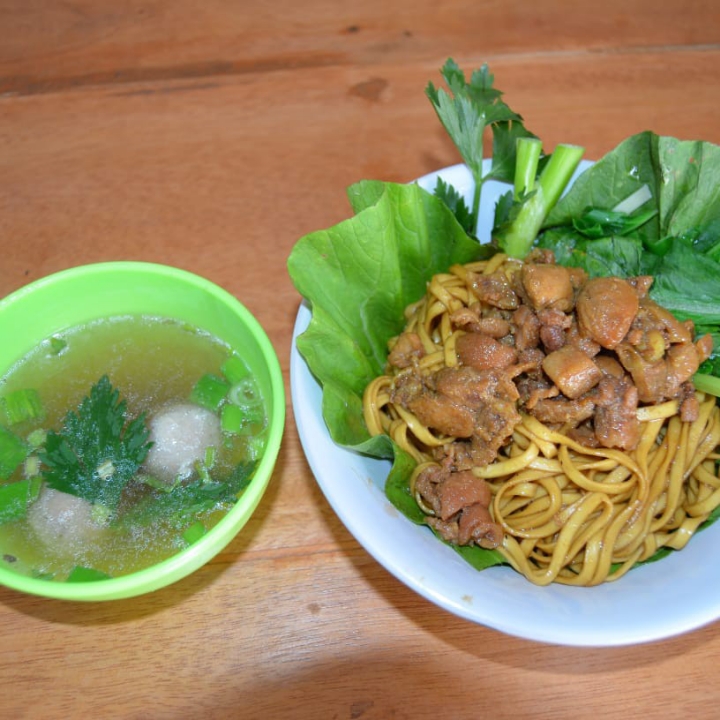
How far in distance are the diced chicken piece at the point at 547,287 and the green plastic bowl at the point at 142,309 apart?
0.79 m

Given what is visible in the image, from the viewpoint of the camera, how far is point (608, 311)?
6.37 feet

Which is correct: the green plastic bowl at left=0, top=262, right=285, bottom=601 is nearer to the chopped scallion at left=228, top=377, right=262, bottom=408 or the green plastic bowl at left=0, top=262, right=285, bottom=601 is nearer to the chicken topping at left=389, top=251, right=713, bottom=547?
the chopped scallion at left=228, top=377, right=262, bottom=408

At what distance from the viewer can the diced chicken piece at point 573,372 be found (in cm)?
192

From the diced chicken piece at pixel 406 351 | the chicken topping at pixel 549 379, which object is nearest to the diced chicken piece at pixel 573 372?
the chicken topping at pixel 549 379

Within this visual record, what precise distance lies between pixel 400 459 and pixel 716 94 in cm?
255

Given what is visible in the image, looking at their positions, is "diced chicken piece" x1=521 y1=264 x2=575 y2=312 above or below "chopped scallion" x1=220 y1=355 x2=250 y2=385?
above

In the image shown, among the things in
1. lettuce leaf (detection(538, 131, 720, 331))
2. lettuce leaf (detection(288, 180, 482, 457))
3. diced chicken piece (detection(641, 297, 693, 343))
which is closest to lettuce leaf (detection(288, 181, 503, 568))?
lettuce leaf (detection(288, 180, 482, 457))

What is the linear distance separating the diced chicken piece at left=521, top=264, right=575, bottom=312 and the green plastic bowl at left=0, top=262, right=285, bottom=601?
2.60 feet

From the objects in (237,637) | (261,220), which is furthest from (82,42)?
(237,637)

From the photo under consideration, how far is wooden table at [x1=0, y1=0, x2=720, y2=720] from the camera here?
2.03m

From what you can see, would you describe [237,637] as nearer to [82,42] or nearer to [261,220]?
[261,220]

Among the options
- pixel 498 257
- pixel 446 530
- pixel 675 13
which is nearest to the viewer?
pixel 446 530

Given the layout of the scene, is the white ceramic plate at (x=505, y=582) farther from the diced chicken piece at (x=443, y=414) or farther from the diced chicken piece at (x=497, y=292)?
the diced chicken piece at (x=497, y=292)

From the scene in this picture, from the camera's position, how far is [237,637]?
210 centimetres
